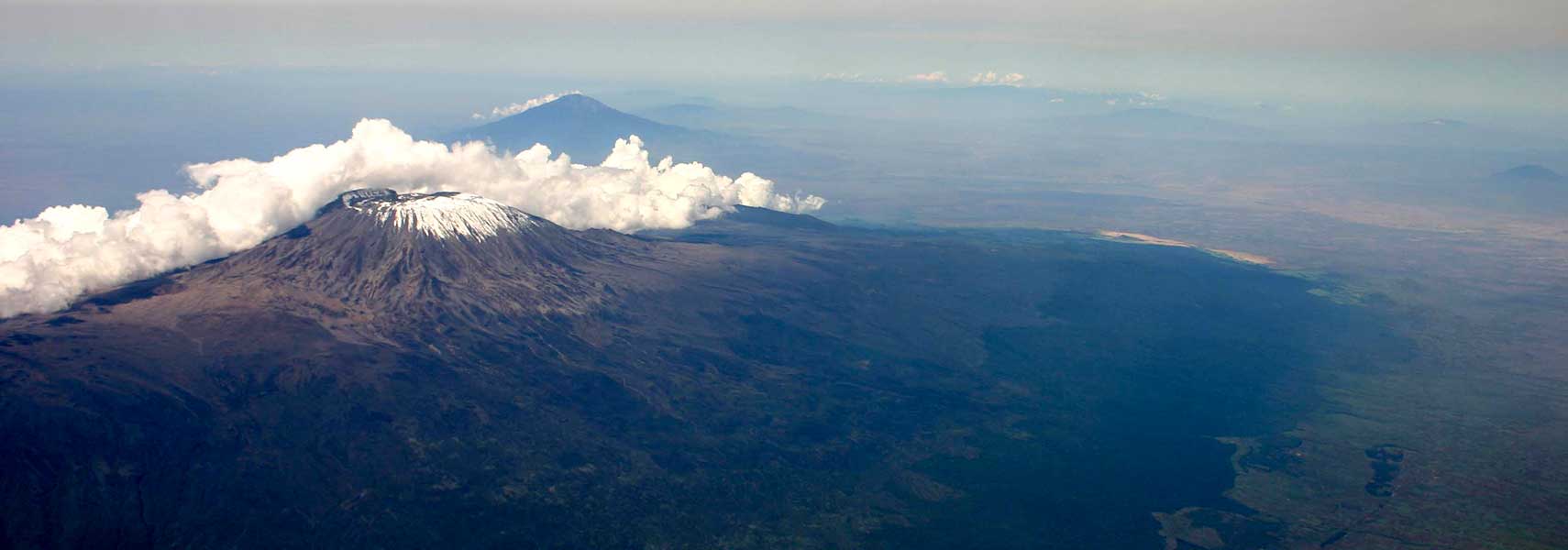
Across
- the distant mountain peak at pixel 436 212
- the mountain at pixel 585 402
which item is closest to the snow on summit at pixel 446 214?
the distant mountain peak at pixel 436 212

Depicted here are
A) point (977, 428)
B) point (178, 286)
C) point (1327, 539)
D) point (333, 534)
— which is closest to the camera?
point (333, 534)

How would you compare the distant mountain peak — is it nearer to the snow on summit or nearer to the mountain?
the snow on summit

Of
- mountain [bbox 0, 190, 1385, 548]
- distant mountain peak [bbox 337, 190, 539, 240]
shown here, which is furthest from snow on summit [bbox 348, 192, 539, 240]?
mountain [bbox 0, 190, 1385, 548]

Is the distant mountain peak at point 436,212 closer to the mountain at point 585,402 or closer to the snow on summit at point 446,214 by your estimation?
the snow on summit at point 446,214

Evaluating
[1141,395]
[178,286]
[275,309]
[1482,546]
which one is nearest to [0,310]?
[178,286]

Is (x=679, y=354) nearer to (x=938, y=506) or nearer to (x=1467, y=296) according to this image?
(x=938, y=506)

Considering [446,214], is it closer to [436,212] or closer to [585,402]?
[436,212]
